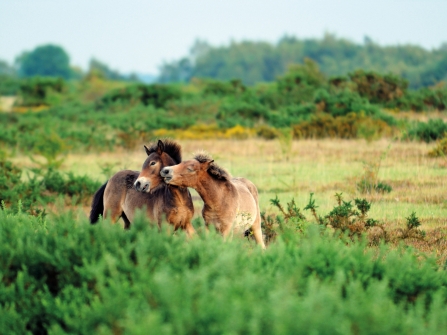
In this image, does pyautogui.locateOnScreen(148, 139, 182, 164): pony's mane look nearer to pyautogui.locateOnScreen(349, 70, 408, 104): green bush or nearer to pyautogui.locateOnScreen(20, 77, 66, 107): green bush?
pyautogui.locateOnScreen(349, 70, 408, 104): green bush

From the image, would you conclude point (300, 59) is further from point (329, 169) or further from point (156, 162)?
point (156, 162)

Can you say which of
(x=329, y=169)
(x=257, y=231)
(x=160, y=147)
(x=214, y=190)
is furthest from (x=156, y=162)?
(x=329, y=169)

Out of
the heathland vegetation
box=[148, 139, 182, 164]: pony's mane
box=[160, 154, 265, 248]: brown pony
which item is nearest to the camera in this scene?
the heathland vegetation

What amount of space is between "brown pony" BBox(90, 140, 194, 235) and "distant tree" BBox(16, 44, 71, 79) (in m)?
159

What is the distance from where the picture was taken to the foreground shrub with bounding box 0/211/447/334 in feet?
15.7

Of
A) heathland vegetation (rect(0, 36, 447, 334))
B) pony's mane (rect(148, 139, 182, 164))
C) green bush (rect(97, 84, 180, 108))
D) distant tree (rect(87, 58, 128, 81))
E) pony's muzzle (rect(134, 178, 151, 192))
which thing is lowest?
heathland vegetation (rect(0, 36, 447, 334))

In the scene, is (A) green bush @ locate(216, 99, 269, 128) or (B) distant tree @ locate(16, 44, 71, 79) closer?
(A) green bush @ locate(216, 99, 269, 128)

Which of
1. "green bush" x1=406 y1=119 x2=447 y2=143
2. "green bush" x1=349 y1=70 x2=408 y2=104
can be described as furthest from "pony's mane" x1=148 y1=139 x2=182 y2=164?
"green bush" x1=349 y1=70 x2=408 y2=104

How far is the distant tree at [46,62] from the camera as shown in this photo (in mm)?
167125

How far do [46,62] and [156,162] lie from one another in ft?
550

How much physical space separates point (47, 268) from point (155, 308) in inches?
65.2

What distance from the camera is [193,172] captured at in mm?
9516

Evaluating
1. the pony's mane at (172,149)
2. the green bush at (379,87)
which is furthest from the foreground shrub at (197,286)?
the green bush at (379,87)

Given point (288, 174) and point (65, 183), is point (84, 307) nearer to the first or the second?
point (65, 183)
